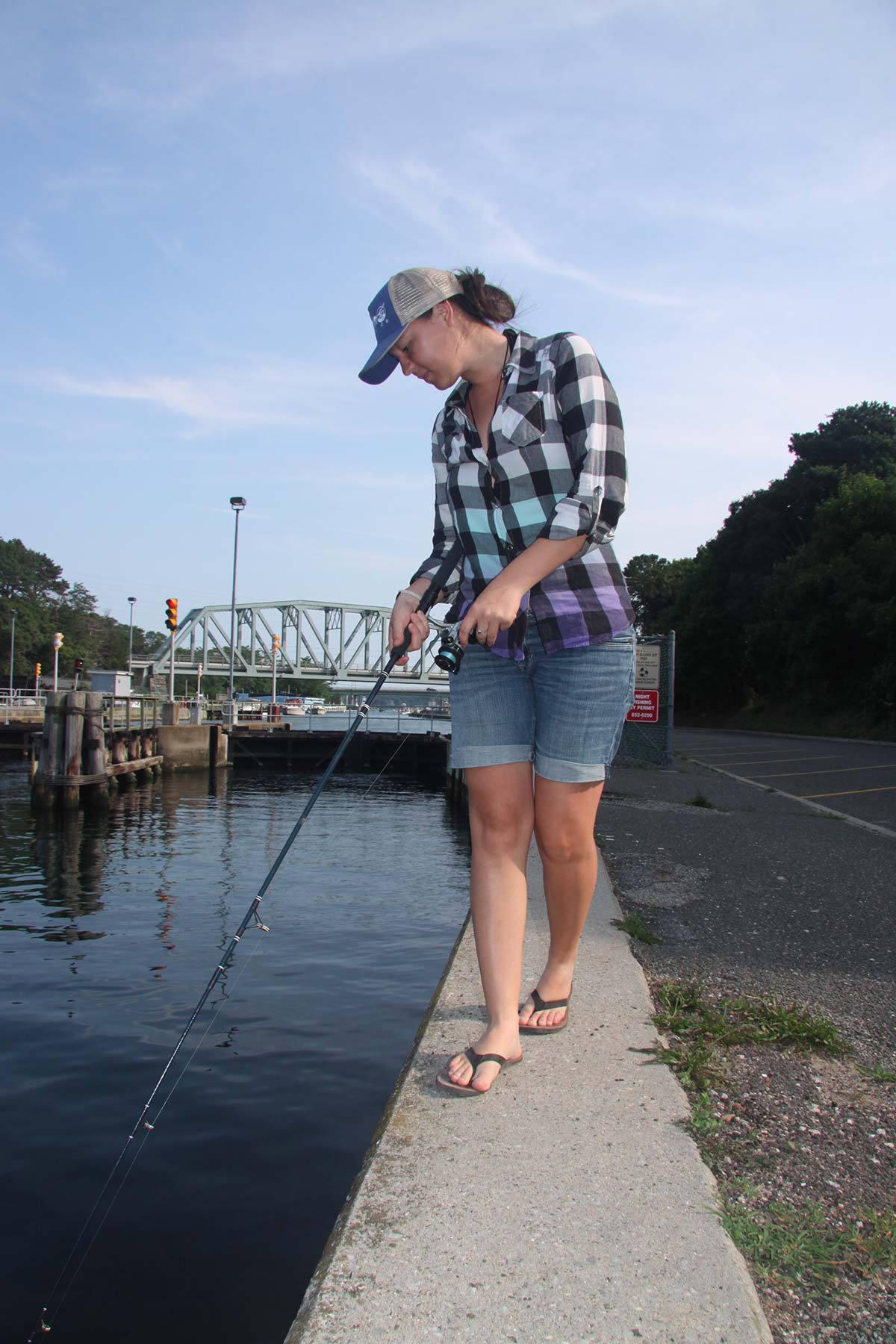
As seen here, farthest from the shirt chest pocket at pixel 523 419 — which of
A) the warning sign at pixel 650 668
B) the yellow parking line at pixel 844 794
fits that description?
the warning sign at pixel 650 668

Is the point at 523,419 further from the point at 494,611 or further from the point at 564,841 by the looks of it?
the point at 564,841

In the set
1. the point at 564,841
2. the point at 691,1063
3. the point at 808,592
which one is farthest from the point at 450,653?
the point at 808,592

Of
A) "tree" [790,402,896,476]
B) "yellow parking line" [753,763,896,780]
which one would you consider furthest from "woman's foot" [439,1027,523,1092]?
"tree" [790,402,896,476]

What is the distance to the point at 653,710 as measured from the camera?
1523cm

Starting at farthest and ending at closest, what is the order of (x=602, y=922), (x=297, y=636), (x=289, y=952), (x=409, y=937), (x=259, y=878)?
(x=297, y=636) → (x=259, y=878) → (x=409, y=937) → (x=289, y=952) → (x=602, y=922)

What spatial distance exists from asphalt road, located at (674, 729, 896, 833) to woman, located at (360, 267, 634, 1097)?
6.56 m

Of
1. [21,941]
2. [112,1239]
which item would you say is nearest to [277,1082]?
[112,1239]

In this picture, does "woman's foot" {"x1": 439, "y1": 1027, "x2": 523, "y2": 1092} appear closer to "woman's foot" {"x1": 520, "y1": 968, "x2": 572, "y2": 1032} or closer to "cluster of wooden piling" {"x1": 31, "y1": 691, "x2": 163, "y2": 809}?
"woman's foot" {"x1": 520, "y1": 968, "x2": 572, "y2": 1032}

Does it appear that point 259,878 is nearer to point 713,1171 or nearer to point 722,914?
point 722,914

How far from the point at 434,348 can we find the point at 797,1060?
1924 millimetres

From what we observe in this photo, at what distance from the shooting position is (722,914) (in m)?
4.15

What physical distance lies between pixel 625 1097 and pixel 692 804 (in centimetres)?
756

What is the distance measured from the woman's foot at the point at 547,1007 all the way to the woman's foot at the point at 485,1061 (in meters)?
0.21

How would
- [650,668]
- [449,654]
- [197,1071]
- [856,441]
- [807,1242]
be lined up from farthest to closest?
[856,441] < [650,668] < [197,1071] < [449,654] < [807,1242]
